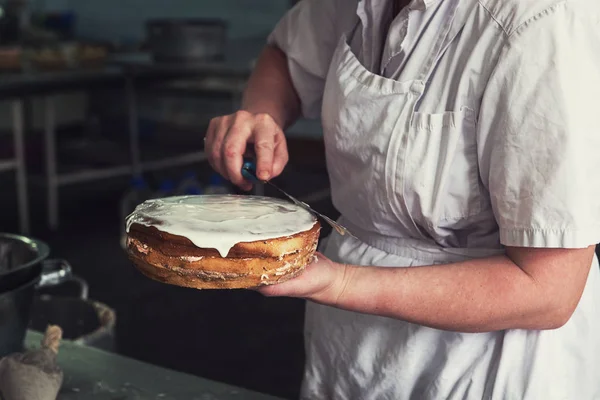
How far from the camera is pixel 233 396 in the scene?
1150 mm

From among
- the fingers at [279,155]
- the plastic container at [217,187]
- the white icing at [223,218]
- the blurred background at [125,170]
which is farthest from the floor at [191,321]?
the white icing at [223,218]

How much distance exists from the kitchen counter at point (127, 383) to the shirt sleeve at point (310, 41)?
0.55 metres

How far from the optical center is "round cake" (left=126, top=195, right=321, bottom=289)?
87 cm

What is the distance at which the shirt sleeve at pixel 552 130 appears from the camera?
87 centimetres

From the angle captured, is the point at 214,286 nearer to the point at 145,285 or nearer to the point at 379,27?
the point at 379,27

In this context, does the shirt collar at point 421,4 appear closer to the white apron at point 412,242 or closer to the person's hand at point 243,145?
the white apron at point 412,242

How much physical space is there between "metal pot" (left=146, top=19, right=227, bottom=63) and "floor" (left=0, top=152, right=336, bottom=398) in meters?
1.16

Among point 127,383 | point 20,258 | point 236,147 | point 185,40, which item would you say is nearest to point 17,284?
point 20,258

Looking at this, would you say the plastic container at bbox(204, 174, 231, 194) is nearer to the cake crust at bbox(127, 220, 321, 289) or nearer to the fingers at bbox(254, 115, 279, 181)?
the fingers at bbox(254, 115, 279, 181)

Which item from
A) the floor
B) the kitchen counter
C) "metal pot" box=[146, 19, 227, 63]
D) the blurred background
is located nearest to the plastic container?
the blurred background

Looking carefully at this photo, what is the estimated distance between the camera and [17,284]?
116 cm

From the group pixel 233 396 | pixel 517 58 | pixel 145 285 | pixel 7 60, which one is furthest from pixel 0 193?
pixel 517 58

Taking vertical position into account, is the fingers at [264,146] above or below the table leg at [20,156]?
above

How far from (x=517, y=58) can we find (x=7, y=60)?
377cm
